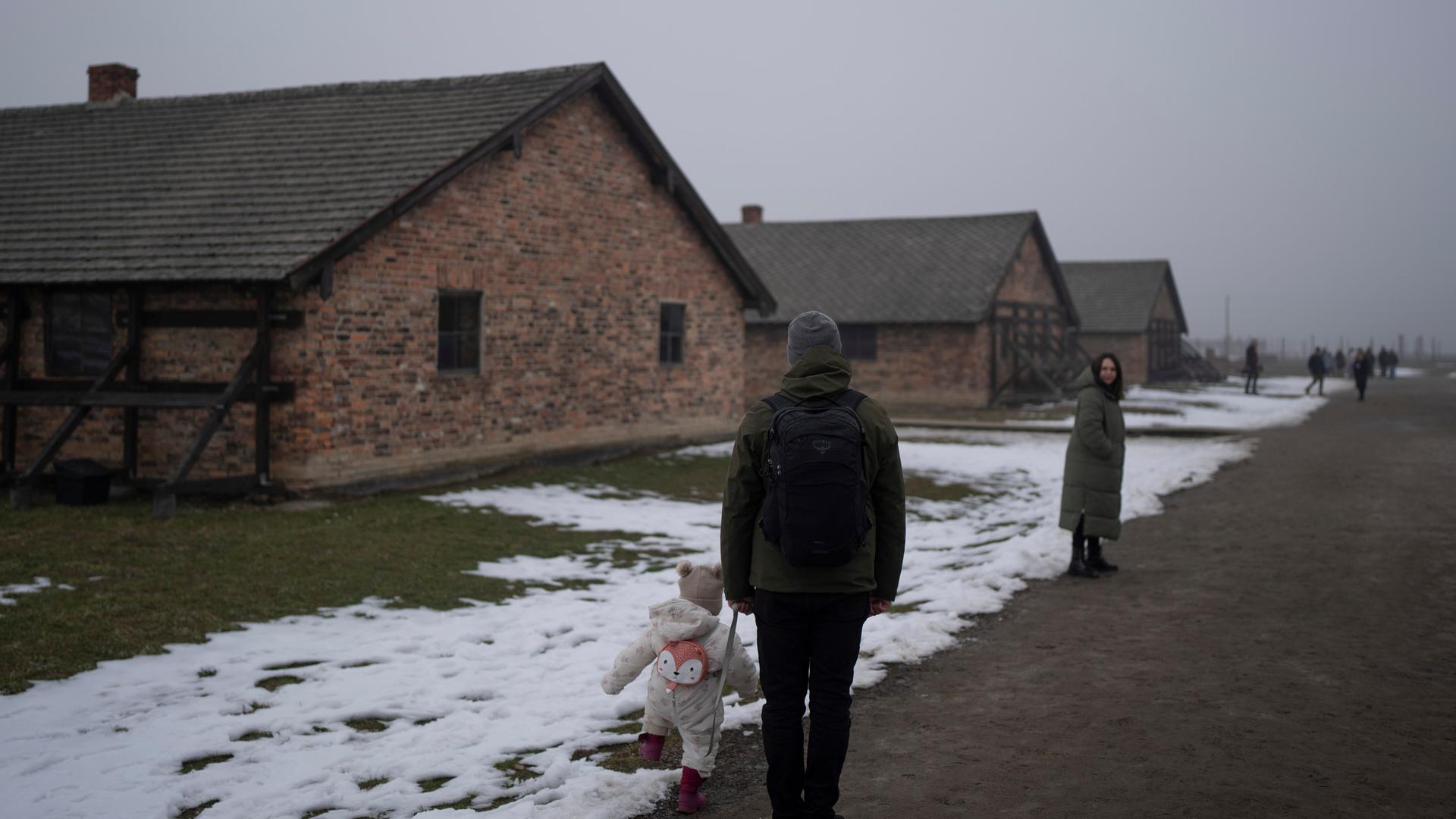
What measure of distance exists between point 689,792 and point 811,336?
1.89 meters

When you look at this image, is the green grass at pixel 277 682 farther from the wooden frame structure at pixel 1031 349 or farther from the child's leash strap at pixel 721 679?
the wooden frame structure at pixel 1031 349

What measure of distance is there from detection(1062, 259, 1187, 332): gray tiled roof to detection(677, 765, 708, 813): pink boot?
150 ft

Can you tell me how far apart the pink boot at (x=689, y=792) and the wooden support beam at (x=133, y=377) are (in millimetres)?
11036

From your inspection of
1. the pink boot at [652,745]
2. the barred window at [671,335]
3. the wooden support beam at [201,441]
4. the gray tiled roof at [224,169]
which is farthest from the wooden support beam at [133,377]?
the pink boot at [652,745]

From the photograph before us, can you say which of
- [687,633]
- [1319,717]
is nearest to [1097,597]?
[1319,717]

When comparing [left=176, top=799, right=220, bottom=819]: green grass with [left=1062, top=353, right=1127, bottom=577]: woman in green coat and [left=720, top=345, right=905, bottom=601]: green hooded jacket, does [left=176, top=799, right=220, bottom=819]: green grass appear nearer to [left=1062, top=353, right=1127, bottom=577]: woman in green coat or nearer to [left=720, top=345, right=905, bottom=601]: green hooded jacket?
[left=720, top=345, right=905, bottom=601]: green hooded jacket

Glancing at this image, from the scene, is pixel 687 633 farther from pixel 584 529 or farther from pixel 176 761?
pixel 584 529

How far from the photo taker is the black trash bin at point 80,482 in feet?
41.1

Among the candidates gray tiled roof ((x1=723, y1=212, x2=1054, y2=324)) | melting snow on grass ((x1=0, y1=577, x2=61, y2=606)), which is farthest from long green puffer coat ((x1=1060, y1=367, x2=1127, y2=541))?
gray tiled roof ((x1=723, y1=212, x2=1054, y2=324))

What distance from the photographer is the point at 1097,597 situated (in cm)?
855

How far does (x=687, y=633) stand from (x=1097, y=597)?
Result: 16.0 ft

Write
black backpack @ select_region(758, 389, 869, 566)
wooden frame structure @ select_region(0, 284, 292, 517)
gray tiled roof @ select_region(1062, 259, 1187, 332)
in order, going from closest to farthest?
black backpack @ select_region(758, 389, 869, 566), wooden frame structure @ select_region(0, 284, 292, 517), gray tiled roof @ select_region(1062, 259, 1187, 332)

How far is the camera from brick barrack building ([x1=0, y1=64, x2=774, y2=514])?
12.8 metres

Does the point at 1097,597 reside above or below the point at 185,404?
below
